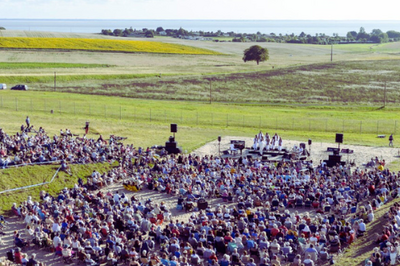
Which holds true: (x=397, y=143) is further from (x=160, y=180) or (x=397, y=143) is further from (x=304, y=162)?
(x=160, y=180)

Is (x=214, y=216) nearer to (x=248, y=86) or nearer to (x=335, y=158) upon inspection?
(x=335, y=158)

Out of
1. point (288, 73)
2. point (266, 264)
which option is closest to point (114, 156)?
point (266, 264)

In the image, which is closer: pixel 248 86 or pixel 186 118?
pixel 186 118

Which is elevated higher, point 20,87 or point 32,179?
point 20,87

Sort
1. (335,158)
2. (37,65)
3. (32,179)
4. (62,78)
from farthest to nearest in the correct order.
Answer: (37,65)
(62,78)
(335,158)
(32,179)

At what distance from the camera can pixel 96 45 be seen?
13562cm

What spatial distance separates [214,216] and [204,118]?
3417 cm

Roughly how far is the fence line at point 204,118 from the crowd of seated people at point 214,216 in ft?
64.4

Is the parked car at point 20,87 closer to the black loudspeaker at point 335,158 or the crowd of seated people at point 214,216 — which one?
the crowd of seated people at point 214,216

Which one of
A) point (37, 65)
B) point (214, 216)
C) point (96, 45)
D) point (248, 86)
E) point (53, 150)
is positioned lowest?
point (214, 216)

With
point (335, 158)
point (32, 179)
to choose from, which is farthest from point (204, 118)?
point (32, 179)

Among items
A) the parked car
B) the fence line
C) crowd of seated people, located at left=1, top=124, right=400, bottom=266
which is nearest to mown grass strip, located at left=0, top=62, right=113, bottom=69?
the parked car

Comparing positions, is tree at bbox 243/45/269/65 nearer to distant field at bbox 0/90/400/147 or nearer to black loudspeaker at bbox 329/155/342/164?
distant field at bbox 0/90/400/147

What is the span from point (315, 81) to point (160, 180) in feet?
224
